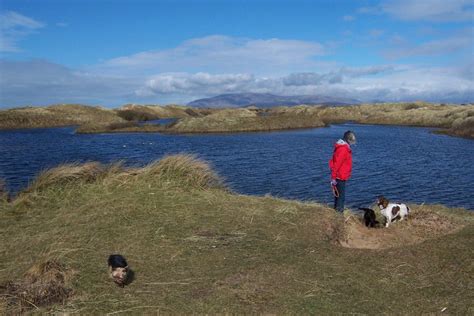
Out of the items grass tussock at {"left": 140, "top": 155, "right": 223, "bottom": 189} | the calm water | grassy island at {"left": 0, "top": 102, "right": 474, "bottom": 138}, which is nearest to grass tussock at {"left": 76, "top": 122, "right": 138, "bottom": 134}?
grassy island at {"left": 0, "top": 102, "right": 474, "bottom": 138}

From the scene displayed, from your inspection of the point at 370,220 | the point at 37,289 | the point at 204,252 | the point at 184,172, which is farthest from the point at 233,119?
the point at 37,289

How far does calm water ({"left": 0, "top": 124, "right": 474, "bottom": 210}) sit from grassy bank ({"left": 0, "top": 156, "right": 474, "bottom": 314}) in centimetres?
680

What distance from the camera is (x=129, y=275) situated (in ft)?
25.6

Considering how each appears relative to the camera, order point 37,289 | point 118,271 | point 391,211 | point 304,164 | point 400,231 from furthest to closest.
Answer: point 304,164
point 391,211
point 400,231
point 118,271
point 37,289

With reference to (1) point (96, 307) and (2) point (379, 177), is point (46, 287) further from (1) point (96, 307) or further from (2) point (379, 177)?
(2) point (379, 177)

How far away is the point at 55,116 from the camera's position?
8319 cm

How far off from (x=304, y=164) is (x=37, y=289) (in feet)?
82.8

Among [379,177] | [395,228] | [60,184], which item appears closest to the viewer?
[395,228]

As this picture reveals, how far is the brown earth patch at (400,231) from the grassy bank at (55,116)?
64723mm

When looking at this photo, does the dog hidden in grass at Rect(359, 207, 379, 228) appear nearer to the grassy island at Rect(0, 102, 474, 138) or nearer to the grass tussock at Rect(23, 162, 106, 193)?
the grass tussock at Rect(23, 162, 106, 193)

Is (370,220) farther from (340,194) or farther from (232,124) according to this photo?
(232,124)

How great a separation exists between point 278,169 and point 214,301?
73.0ft

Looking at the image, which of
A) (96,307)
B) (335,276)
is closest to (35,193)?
(96,307)

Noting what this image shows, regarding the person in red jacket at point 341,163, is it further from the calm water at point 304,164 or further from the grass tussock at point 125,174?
the calm water at point 304,164
